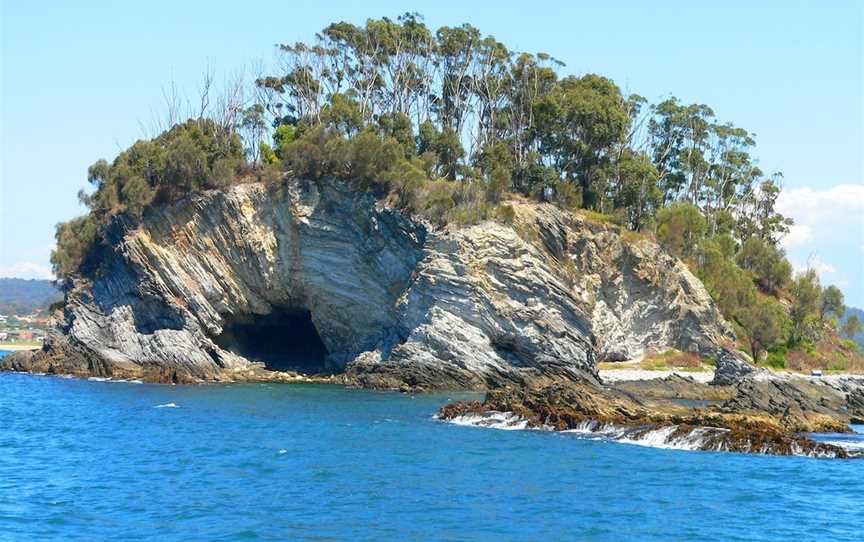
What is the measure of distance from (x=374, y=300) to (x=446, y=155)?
1653 centimetres

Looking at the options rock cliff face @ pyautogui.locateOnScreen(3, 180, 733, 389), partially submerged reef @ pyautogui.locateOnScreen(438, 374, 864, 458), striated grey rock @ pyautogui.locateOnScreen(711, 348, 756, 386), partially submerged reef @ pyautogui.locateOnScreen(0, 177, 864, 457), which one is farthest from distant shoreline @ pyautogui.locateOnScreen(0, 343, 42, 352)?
partially submerged reef @ pyautogui.locateOnScreen(438, 374, 864, 458)

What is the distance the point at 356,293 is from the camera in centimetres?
6594

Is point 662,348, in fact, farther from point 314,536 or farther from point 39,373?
point 314,536

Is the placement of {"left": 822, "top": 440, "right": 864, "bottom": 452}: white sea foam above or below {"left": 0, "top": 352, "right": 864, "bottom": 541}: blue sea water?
above

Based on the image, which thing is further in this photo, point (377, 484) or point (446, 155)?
point (446, 155)

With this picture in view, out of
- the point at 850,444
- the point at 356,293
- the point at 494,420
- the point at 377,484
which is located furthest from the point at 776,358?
the point at 377,484

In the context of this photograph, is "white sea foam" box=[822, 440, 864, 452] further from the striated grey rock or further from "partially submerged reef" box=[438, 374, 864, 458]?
the striated grey rock

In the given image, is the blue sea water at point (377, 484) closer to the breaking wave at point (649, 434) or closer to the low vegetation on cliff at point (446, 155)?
the breaking wave at point (649, 434)

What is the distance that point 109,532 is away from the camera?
23.8m

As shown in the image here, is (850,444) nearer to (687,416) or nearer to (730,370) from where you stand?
(687,416)

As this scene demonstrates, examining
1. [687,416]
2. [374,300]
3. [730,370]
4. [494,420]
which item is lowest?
[494,420]

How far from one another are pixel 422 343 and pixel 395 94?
27.2 metres

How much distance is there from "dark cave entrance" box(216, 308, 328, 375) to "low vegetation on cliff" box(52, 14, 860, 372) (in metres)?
10.2

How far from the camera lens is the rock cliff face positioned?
201 feet
